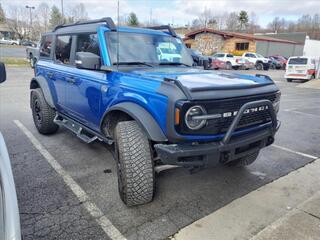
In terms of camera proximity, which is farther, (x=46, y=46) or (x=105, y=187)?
(x=46, y=46)

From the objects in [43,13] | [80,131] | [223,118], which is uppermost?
[43,13]

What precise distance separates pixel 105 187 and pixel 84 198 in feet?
1.09

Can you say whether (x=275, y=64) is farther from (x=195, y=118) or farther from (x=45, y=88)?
(x=195, y=118)

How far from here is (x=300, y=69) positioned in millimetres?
19094

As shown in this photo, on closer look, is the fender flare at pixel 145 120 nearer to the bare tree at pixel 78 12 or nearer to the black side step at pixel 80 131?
the black side step at pixel 80 131

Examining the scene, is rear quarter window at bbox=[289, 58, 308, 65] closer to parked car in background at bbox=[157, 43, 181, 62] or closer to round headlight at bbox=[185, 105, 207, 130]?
parked car in background at bbox=[157, 43, 181, 62]

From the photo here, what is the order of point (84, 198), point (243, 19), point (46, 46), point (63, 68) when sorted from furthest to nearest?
point (243, 19)
point (46, 46)
point (63, 68)
point (84, 198)

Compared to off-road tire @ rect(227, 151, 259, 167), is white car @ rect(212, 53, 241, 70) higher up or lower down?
higher up

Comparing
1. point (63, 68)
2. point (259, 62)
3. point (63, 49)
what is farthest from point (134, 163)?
point (259, 62)

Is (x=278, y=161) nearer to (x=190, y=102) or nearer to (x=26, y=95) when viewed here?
(x=190, y=102)

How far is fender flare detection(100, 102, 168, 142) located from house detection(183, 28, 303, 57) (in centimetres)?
3495

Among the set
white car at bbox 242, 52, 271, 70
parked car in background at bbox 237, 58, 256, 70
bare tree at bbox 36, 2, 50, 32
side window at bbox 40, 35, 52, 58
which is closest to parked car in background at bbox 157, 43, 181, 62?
side window at bbox 40, 35, 52, 58

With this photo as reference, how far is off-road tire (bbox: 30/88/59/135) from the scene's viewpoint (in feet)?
17.0

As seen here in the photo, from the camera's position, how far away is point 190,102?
2.55 metres
